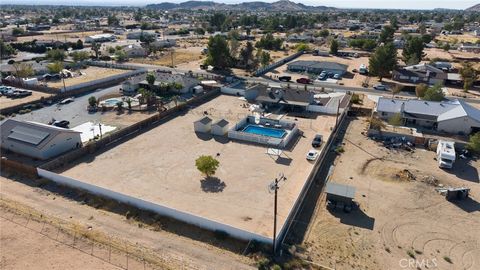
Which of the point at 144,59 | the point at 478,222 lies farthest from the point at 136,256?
the point at 144,59

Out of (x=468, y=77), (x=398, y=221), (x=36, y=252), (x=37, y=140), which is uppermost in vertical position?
(x=468, y=77)

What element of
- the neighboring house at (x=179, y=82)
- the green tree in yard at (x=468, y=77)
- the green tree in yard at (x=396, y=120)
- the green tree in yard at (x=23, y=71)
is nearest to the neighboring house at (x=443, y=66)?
the green tree in yard at (x=468, y=77)

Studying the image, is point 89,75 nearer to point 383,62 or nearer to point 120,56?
point 120,56

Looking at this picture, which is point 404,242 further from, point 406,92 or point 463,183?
point 406,92

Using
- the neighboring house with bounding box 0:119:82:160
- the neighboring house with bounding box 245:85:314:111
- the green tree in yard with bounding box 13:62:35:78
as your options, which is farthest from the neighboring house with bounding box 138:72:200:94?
the neighboring house with bounding box 0:119:82:160

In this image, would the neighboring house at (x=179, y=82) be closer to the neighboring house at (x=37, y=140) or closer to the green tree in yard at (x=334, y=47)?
the neighboring house at (x=37, y=140)
